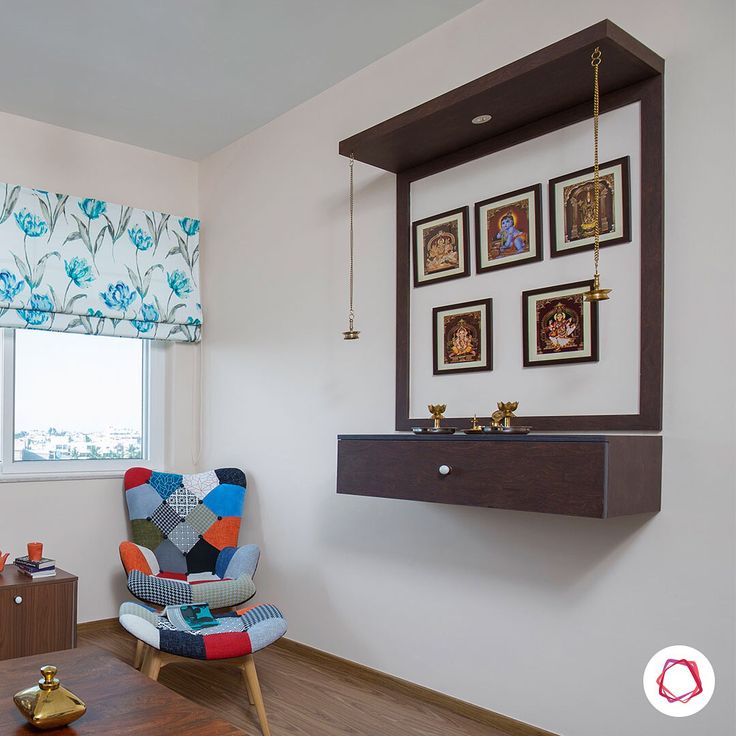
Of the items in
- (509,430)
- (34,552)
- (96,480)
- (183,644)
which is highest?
(509,430)

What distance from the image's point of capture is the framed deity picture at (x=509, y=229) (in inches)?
97.2

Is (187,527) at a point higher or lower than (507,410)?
lower

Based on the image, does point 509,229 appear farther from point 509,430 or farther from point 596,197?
point 509,430

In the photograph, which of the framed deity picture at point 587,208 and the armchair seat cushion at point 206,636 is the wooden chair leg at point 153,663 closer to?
the armchair seat cushion at point 206,636

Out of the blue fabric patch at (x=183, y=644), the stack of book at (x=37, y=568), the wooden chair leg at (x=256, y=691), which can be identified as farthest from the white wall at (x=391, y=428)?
the stack of book at (x=37, y=568)

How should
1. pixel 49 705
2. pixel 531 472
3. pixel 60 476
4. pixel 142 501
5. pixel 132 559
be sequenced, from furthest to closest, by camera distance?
pixel 60 476
pixel 142 501
pixel 132 559
pixel 531 472
pixel 49 705

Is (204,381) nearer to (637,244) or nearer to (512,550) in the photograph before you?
(512,550)

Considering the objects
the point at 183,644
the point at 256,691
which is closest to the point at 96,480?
the point at 183,644

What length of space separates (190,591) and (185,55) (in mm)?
2194

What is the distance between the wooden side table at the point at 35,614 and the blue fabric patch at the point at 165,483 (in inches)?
23.5

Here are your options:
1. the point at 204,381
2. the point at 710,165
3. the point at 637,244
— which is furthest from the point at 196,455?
the point at 710,165

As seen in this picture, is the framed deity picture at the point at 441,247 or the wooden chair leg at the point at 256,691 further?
the framed deity picture at the point at 441,247

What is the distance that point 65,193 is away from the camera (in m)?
3.81

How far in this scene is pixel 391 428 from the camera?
9.77 ft
